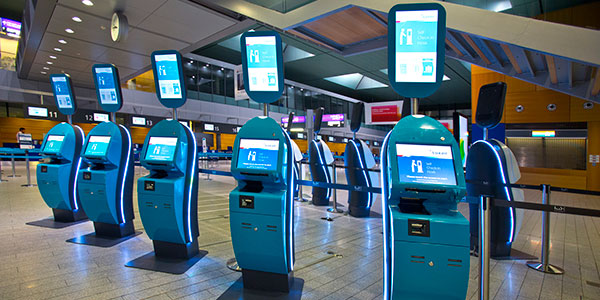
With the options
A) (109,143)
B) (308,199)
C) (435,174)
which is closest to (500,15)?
(435,174)

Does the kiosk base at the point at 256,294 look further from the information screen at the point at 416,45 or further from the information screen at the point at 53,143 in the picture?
the information screen at the point at 53,143

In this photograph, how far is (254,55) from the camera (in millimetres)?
2621

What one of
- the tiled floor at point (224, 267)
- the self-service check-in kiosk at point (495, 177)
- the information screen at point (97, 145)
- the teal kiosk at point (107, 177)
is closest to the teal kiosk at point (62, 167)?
the tiled floor at point (224, 267)

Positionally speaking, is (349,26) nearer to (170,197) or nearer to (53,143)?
(170,197)

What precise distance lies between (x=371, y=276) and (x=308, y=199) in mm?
4159

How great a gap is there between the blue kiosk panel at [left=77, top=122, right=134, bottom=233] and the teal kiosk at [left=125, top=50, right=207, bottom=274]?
85 cm

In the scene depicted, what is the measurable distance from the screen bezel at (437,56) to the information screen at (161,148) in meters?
2.24

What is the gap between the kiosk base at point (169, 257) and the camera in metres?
2.93

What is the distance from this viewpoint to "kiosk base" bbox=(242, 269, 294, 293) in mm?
2404

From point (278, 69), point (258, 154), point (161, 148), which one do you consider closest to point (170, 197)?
point (161, 148)

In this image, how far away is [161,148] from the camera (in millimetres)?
3035

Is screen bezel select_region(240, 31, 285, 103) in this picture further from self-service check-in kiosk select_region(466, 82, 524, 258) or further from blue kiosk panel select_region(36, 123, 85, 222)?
blue kiosk panel select_region(36, 123, 85, 222)

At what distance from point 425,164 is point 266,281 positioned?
1614mm

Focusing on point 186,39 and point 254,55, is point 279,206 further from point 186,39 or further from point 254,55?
point 186,39
